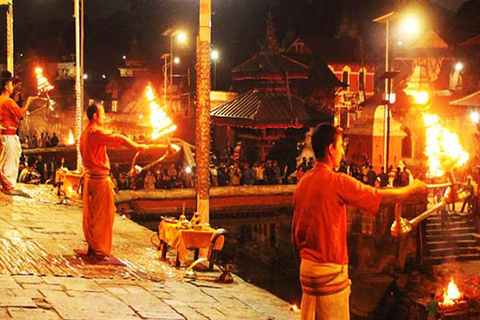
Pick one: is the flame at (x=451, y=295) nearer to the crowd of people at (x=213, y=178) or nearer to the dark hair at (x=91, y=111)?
the crowd of people at (x=213, y=178)

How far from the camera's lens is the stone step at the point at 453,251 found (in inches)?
1016

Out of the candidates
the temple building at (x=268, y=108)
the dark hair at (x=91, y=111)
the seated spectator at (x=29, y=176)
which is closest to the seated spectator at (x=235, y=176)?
the temple building at (x=268, y=108)

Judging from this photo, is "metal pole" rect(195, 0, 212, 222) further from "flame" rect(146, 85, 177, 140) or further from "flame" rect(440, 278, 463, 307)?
"flame" rect(440, 278, 463, 307)

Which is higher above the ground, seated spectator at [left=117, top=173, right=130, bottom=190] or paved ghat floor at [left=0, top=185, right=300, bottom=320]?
seated spectator at [left=117, top=173, right=130, bottom=190]

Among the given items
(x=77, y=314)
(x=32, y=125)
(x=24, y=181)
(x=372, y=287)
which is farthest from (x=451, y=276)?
(x=32, y=125)

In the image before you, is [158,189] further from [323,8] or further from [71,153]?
[323,8]

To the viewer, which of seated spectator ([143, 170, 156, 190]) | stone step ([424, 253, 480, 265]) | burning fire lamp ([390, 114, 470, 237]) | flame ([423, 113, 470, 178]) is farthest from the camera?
stone step ([424, 253, 480, 265])

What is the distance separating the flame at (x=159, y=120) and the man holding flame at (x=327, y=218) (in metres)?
4.48

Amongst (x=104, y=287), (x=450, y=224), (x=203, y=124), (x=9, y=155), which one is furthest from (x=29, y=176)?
(x=450, y=224)

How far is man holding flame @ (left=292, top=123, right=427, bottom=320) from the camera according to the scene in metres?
5.62

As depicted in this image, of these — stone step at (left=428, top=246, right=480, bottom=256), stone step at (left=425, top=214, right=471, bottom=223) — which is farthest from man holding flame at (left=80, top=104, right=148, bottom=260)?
stone step at (left=425, top=214, right=471, bottom=223)

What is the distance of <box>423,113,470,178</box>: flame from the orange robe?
5.14 meters

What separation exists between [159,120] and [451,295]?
50.6ft

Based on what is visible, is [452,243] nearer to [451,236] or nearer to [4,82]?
[451,236]
